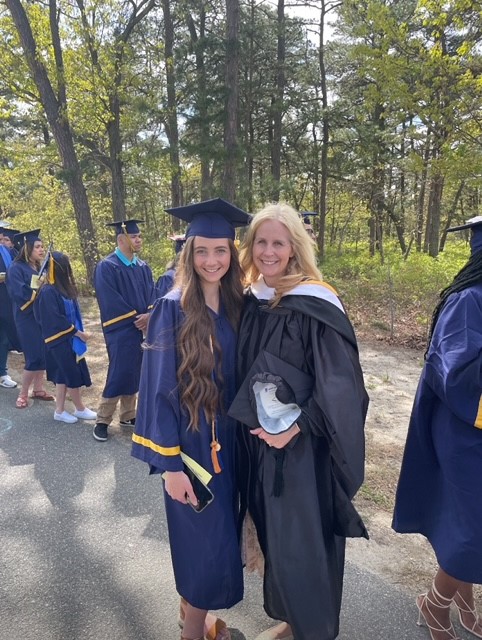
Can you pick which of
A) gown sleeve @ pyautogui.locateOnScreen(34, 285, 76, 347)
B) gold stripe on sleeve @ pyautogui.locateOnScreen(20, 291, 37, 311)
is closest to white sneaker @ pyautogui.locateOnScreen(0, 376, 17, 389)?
gold stripe on sleeve @ pyautogui.locateOnScreen(20, 291, 37, 311)

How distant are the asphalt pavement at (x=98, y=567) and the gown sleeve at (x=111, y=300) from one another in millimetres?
1270

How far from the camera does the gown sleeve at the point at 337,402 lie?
1816mm

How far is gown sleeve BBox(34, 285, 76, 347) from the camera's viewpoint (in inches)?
178

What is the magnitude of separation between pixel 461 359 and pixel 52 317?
3932 mm

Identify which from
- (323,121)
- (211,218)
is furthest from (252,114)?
(211,218)

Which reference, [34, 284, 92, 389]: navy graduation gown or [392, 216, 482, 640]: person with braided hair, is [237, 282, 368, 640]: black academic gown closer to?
[392, 216, 482, 640]: person with braided hair

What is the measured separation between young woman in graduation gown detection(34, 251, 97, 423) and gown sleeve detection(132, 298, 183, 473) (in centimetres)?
292

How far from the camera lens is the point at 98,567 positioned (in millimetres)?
2744

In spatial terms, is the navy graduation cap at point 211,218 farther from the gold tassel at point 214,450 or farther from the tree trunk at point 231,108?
the tree trunk at point 231,108

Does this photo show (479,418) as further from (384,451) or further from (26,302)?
(26,302)

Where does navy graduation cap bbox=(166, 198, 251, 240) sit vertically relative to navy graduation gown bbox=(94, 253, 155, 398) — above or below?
above

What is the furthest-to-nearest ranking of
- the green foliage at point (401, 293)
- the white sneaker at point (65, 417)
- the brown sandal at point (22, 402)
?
1. the green foliage at point (401, 293)
2. the brown sandal at point (22, 402)
3. the white sneaker at point (65, 417)

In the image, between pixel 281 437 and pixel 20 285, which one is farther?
pixel 20 285

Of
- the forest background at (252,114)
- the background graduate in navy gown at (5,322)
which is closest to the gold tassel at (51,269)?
the background graduate in navy gown at (5,322)
